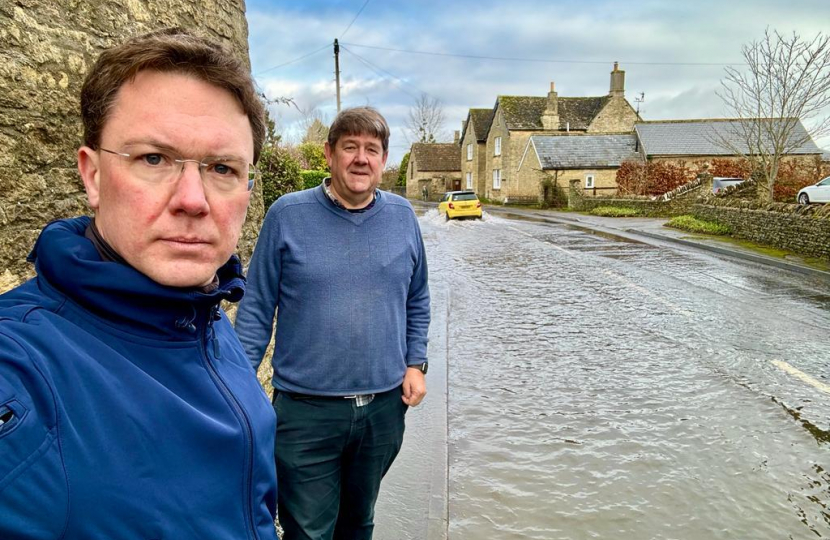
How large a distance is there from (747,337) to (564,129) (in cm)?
3887

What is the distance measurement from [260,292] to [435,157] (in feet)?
184

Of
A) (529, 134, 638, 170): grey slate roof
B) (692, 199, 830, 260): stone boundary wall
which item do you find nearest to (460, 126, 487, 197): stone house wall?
(529, 134, 638, 170): grey slate roof

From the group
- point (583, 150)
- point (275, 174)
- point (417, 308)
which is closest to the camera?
point (417, 308)

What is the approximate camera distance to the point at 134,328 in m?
1.02

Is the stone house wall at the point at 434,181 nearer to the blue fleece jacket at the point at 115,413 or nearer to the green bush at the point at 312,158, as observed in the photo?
the green bush at the point at 312,158

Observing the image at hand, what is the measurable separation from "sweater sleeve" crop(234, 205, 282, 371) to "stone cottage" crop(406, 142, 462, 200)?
175 feet

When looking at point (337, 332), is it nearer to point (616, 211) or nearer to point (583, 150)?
point (616, 211)

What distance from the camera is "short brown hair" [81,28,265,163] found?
110 centimetres

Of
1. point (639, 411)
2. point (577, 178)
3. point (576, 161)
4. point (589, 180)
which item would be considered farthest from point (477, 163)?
point (639, 411)

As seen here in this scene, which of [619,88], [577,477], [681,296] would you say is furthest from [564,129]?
[577,477]

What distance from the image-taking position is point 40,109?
2.11 m

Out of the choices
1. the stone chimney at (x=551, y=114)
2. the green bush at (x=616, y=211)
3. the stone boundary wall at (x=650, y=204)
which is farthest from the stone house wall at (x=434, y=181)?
the green bush at (x=616, y=211)

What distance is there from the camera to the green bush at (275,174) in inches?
260

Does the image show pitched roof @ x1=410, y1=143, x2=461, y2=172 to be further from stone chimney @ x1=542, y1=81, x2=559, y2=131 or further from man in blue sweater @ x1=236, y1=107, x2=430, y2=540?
man in blue sweater @ x1=236, y1=107, x2=430, y2=540
